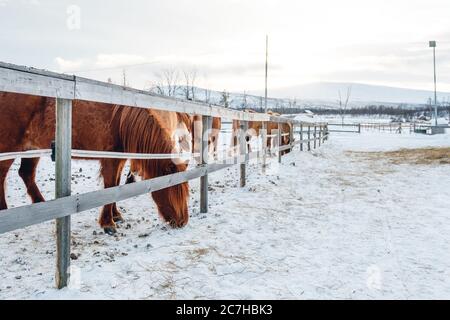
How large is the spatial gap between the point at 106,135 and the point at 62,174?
1.80 meters

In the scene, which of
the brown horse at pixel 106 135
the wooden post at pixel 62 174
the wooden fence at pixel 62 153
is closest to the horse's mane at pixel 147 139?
the brown horse at pixel 106 135

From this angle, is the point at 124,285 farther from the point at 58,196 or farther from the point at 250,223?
the point at 250,223

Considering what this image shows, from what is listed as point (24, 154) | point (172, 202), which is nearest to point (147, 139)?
point (172, 202)

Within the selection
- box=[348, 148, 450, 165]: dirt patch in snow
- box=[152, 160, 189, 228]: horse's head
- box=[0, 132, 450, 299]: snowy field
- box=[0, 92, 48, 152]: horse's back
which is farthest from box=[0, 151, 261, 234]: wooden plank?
box=[348, 148, 450, 165]: dirt patch in snow

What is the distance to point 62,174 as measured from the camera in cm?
236

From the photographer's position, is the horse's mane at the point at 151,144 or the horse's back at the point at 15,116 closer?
the horse's back at the point at 15,116

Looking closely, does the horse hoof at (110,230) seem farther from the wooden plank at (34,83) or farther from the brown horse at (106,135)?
the wooden plank at (34,83)

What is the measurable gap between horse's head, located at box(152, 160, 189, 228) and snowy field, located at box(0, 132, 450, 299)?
14cm

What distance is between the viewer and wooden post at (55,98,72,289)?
7.66 ft

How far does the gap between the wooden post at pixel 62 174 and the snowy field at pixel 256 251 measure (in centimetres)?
15

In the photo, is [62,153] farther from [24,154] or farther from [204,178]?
[204,178]

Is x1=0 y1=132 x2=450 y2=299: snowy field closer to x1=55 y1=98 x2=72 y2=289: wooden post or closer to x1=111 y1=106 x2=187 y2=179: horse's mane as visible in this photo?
x1=55 y1=98 x2=72 y2=289: wooden post

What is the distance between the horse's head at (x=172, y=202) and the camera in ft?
12.6
